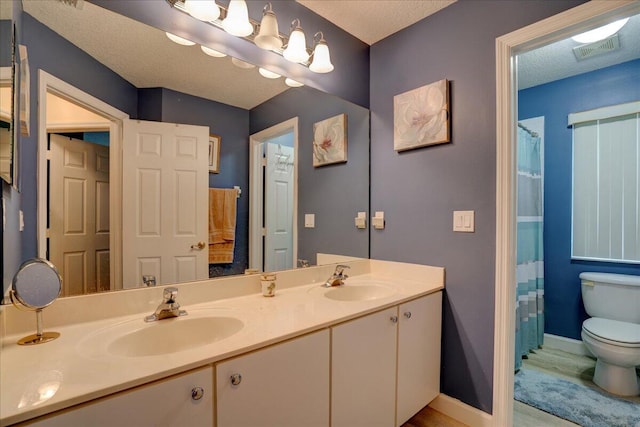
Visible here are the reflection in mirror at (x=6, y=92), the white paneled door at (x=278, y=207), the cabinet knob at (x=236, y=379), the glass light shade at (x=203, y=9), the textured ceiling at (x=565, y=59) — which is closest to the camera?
the reflection in mirror at (x=6, y=92)

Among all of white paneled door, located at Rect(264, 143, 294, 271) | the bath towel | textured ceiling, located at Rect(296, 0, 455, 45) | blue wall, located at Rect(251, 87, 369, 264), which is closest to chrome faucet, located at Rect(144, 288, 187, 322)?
the bath towel

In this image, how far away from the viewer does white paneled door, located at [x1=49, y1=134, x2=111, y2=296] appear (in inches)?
39.0

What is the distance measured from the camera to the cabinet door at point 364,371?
1.14 metres

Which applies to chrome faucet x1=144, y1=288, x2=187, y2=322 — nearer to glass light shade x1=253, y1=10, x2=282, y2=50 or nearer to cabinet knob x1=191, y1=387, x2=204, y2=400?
cabinet knob x1=191, y1=387, x2=204, y2=400

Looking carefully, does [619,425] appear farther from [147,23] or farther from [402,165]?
[147,23]

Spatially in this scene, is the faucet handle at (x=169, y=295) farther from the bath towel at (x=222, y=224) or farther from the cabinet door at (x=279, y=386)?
the cabinet door at (x=279, y=386)

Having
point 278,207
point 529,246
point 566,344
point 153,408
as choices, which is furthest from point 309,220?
point 566,344

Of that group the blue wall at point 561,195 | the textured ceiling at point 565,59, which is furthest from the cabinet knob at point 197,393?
the blue wall at point 561,195

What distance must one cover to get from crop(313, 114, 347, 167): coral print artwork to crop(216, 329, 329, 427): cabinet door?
1173 mm

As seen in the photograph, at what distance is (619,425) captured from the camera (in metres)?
1.60

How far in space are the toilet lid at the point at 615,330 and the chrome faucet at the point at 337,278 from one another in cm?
172

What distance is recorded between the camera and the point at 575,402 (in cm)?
180

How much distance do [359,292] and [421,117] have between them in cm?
111

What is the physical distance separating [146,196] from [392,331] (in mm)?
1214
